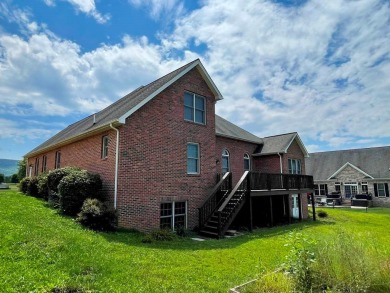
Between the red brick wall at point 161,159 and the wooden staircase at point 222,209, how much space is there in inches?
24.2

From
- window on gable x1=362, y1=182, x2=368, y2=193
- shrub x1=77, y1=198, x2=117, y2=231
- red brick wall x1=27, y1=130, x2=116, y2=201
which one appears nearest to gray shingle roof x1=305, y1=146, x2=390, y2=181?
window on gable x1=362, y1=182, x2=368, y2=193

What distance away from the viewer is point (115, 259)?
6.85 m

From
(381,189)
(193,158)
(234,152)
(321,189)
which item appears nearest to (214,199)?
(193,158)

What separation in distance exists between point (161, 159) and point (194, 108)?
387 centimetres

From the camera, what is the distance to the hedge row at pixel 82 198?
10.2 meters

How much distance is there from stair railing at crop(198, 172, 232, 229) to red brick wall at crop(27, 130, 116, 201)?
474 centimetres

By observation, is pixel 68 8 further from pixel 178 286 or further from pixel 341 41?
pixel 341 41

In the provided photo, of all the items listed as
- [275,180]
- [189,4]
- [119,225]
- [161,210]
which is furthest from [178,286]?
[275,180]

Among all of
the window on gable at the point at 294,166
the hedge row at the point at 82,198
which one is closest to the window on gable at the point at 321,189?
the window on gable at the point at 294,166

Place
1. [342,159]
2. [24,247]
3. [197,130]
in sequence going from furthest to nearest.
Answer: [342,159] → [197,130] → [24,247]

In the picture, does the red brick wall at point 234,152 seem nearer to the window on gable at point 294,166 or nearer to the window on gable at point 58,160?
the window on gable at point 294,166

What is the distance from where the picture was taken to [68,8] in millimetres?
10047

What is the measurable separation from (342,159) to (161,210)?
34959 mm

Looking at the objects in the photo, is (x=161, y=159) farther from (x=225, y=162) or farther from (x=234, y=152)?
(x=234, y=152)
